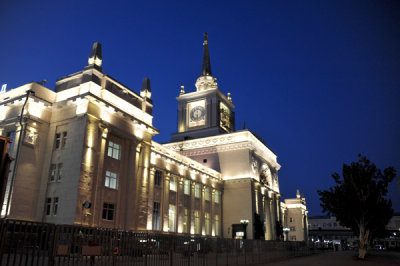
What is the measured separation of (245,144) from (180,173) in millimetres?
14373

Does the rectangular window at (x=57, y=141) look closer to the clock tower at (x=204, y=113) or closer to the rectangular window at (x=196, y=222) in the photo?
the rectangular window at (x=196, y=222)

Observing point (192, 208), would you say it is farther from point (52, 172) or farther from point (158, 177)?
point (52, 172)

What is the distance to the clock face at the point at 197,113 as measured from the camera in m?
63.1

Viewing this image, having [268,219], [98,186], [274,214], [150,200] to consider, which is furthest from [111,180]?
[274,214]

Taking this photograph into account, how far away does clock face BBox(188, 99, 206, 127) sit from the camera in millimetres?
63125

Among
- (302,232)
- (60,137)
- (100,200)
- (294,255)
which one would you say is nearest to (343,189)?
(294,255)

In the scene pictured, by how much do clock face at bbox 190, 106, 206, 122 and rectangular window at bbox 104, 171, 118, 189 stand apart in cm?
3367

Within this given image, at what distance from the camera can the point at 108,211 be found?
96.4ft

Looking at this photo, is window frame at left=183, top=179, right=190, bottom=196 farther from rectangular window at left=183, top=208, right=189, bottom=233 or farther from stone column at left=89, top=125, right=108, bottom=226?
stone column at left=89, top=125, right=108, bottom=226

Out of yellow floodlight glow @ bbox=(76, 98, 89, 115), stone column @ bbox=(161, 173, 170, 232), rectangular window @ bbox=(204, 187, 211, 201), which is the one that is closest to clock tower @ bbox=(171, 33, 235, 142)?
rectangular window @ bbox=(204, 187, 211, 201)

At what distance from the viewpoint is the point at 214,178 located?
168ft

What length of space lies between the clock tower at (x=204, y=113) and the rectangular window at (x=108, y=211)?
3157 cm

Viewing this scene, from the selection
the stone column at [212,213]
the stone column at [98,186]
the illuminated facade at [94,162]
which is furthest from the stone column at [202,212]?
the stone column at [98,186]

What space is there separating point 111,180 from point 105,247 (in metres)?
17.1
